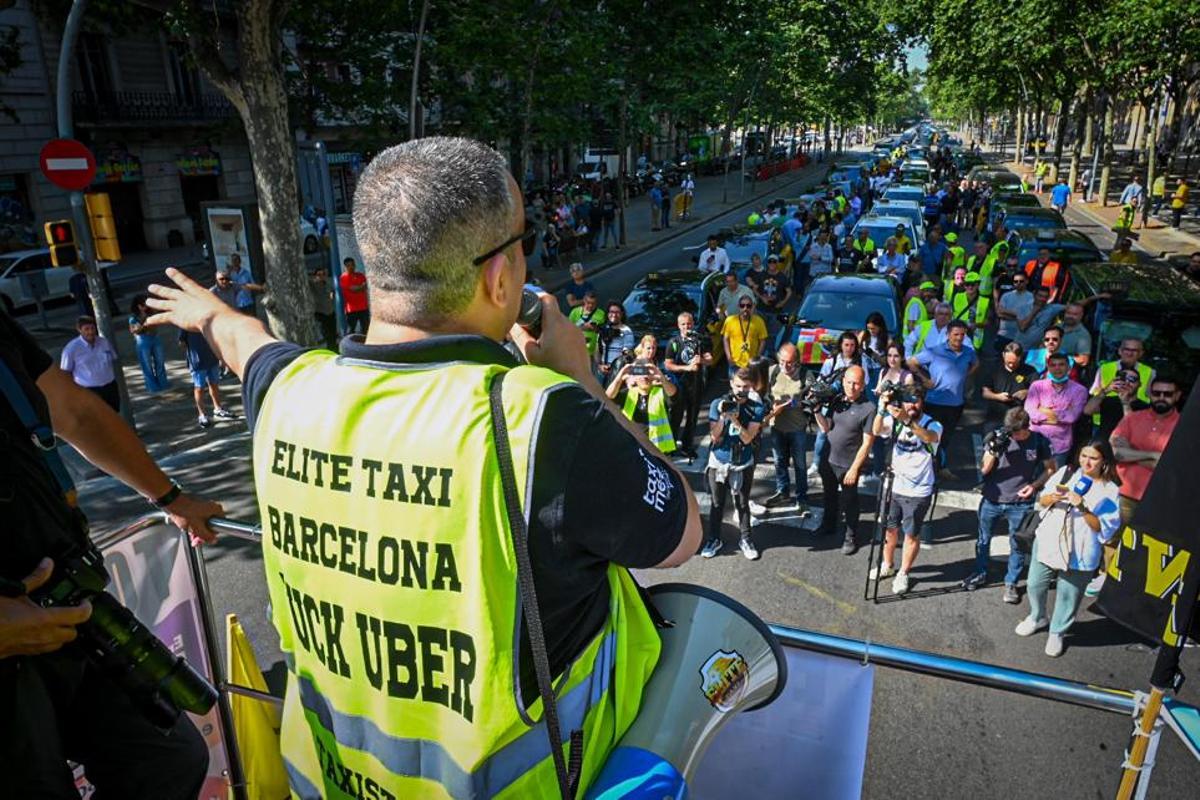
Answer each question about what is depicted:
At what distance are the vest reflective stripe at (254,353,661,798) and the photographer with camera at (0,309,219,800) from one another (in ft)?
1.91

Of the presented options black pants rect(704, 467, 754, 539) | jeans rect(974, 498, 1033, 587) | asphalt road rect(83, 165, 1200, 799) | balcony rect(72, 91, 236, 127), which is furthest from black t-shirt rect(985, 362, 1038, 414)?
balcony rect(72, 91, 236, 127)

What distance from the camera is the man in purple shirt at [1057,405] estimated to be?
8.24m

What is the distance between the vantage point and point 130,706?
1930mm

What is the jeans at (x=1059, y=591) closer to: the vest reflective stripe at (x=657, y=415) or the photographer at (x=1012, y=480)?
the photographer at (x=1012, y=480)

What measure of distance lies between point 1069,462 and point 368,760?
9025mm

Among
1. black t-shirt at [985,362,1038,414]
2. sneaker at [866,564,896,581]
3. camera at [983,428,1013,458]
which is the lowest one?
sneaker at [866,564,896,581]

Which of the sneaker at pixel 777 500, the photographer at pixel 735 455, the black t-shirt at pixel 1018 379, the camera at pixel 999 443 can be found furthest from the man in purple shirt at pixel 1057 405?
the photographer at pixel 735 455

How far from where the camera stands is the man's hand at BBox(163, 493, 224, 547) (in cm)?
245

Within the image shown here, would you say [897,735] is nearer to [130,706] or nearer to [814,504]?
[814,504]

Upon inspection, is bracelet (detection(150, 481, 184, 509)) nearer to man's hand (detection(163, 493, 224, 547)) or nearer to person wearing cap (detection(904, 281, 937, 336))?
man's hand (detection(163, 493, 224, 547))

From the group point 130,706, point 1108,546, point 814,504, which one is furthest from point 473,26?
point 130,706

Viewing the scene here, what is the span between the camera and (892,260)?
15.2 meters

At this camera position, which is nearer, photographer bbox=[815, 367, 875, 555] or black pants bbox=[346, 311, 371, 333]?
photographer bbox=[815, 367, 875, 555]

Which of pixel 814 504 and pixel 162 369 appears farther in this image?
pixel 162 369
